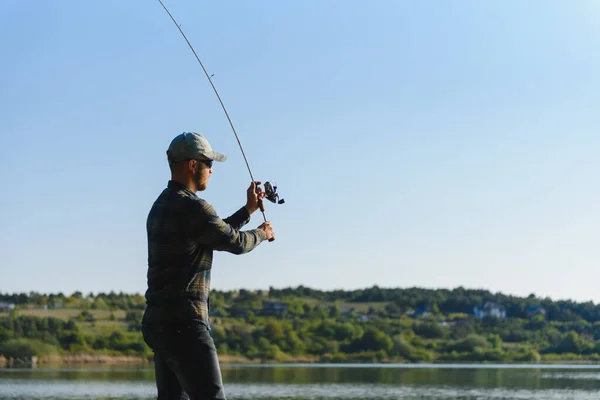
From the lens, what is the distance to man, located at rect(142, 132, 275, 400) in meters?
5.26

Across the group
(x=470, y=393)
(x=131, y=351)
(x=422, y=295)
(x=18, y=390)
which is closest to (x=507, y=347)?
(x=422, y=295)

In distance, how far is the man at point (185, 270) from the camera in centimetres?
526

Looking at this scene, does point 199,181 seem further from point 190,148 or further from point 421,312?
point 421,312

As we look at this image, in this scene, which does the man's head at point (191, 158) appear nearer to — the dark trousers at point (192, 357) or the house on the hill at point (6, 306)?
the dark trousers at point (192, 357)

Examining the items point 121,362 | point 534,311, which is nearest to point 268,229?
point 121,362

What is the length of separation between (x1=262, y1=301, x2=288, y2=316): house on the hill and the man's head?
409ft

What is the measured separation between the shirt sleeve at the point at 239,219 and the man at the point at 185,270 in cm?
32

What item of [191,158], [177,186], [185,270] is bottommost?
[185,270]

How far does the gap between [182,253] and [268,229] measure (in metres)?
0.67

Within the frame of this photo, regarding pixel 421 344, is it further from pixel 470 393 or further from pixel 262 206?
pixel 262 206

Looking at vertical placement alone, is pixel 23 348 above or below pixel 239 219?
above

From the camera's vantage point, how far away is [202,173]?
5.61 metres

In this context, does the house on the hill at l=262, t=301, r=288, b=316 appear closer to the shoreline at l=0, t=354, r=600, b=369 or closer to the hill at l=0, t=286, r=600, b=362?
the hill at l=0, t=286, r=600, b=362

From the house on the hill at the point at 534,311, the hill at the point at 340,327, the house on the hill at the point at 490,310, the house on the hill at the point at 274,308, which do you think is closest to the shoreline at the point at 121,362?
the hill at the point at 340,327
